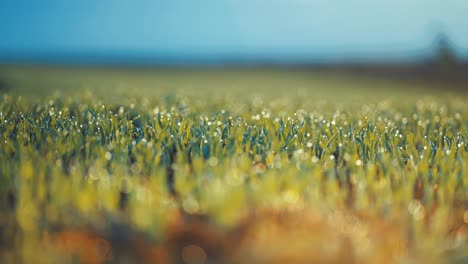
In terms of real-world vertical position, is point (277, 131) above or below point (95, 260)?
above

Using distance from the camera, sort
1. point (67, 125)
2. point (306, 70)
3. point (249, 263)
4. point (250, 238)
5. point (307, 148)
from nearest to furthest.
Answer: point (249, 263) < point (250, 238) < point (307, 148) < point (67, 125) < point (306, 70)

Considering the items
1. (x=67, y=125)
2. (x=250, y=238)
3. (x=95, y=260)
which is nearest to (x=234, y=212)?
(x=250, y=238)

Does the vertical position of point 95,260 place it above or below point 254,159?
below

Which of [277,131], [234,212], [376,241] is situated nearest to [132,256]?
[234,212]

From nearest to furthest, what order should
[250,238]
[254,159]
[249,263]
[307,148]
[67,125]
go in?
1. [249,263]
2. [250,238]
3. [254,159]
4. [307,148]
5. [67,125]

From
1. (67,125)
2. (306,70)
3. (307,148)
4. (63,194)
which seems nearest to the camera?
(63,194)

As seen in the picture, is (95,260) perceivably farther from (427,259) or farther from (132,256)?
(427,259)

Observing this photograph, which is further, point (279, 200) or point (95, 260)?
point (279, 200)

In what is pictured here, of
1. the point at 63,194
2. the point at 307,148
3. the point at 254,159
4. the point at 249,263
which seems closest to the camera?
the point at 249,263

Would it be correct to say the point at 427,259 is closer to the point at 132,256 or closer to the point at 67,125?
the point at 132,256
